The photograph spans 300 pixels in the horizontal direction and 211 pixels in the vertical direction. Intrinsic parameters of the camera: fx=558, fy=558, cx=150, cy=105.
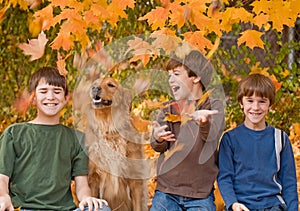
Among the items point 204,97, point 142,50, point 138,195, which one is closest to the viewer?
point 204,97

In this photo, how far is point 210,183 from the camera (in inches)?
134

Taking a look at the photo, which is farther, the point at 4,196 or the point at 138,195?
the point at 138,195

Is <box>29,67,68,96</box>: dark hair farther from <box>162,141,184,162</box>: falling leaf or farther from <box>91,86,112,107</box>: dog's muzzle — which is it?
<box>162,141,184,162</box>: falling leaf

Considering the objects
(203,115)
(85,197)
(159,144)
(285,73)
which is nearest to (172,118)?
(159,144)

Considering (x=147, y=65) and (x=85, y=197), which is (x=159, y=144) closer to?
(x=85, y=197)

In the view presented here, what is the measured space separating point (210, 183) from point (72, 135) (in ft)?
2.93

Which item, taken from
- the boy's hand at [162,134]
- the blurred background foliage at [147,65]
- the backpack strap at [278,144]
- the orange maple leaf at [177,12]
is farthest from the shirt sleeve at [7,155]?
the blurred background foliage at [147,65]

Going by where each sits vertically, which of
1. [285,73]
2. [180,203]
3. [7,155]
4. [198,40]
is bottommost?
[180,203]

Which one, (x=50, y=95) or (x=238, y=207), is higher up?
(x=50, y=95)

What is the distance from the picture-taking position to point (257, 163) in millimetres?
3266

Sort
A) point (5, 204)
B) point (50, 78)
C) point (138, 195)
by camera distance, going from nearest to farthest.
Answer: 1. point (5, 204)
2. point (50, 78)
3. point (138, 195)

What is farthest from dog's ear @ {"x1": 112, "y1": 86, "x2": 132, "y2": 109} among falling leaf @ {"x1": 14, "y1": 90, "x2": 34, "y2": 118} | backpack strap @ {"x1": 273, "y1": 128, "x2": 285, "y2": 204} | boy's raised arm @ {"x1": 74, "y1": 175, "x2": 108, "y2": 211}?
backpack strap @ {"x1": 273, "y1": 128, "x2": 285, "y2": 204}

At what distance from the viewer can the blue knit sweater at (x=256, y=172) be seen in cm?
323

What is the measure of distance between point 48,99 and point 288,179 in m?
1.49
